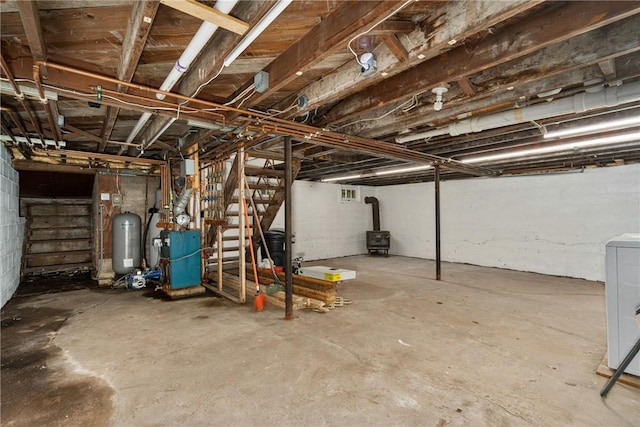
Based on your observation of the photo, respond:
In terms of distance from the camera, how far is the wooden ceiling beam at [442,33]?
5.10 ft

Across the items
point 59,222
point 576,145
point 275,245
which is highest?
point 576,145

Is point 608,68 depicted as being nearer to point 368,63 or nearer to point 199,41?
point 368,63

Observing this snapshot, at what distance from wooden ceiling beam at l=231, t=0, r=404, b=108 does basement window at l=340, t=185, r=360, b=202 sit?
688 centimetres

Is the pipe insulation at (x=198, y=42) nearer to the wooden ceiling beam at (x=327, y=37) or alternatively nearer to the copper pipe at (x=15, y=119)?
the wooden ceiling beam at (x=327, y=37)

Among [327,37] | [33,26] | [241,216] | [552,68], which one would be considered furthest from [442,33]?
[241,216]

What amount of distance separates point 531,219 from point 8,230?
9.72m

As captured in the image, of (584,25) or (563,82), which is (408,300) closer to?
(563,82)

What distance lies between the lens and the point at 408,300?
14.7ft

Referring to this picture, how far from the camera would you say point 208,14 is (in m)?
1.52

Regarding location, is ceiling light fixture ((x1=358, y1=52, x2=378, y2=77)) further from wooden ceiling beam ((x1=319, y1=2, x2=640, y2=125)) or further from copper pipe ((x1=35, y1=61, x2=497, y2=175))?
copper pipe ((x1=35, y1=61, x2=497, y2=175))

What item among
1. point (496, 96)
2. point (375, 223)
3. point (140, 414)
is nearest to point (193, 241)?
point (140, 414)

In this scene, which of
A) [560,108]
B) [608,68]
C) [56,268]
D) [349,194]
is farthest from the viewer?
[349,194]

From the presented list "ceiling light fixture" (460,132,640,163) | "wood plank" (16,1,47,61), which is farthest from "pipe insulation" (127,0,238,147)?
"ceiling light fixture" (460,132,640,163)

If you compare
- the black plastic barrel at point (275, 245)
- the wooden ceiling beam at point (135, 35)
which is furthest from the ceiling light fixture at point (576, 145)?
the wooden ceiling beam at point (135, 35)
